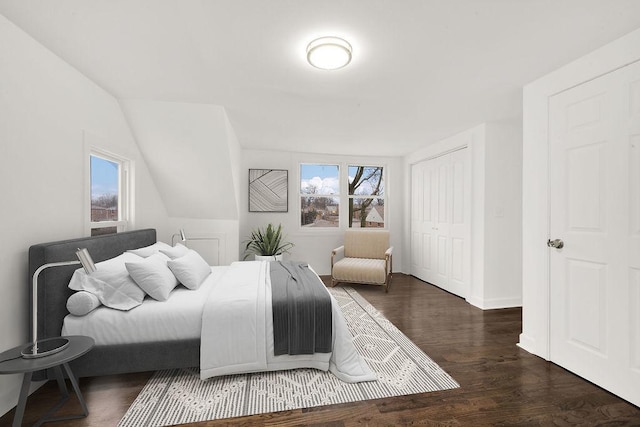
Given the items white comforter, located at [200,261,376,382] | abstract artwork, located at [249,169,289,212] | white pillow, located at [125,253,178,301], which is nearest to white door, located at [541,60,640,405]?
white comforter, located at [200,261,376,382]

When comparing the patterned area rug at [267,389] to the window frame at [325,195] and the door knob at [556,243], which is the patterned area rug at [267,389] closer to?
the door knob at [556,243]

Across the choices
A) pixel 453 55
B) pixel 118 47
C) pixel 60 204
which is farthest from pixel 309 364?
pixel 118 47

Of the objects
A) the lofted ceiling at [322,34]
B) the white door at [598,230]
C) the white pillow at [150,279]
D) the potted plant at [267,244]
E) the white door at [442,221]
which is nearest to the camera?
the lofted ceiling at [322,34]

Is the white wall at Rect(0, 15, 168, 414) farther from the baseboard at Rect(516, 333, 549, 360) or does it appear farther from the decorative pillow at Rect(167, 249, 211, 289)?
the baseboard at Rect(516, 333, 549, 360)

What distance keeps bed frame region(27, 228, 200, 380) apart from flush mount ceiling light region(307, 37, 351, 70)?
2123mm

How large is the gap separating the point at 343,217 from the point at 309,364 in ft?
11.7

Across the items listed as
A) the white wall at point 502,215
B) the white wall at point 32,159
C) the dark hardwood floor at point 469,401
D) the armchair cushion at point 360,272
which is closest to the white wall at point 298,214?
the armchair cushion at point 360,272

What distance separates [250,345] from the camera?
6.82ft

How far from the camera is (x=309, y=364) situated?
7.20 ft

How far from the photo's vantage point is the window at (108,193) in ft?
9.10

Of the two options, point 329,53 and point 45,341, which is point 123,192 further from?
point 329,53

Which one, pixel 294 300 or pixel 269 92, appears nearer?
pixel 294 300

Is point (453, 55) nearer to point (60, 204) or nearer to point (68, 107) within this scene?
point (68, 107)

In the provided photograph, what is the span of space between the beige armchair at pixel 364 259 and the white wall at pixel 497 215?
1256mm
